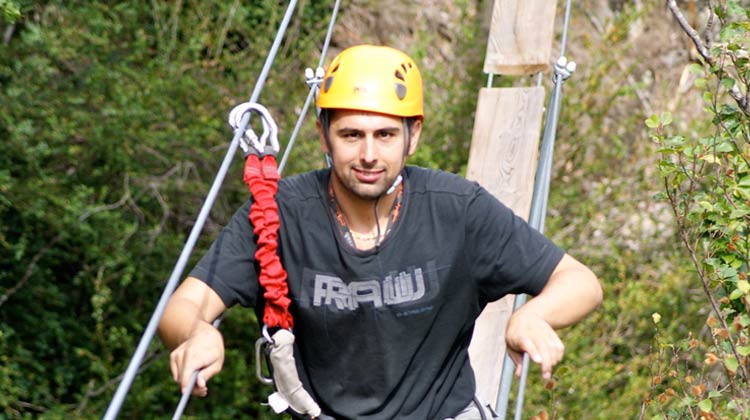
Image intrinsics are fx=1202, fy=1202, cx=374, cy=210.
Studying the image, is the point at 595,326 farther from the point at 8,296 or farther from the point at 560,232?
the point at 8,296

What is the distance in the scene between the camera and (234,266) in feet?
8.86

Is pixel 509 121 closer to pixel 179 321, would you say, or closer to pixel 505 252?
pixel 505 252

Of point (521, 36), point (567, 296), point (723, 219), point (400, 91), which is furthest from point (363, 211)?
point (521, 36)

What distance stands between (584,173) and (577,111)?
455 millimetres

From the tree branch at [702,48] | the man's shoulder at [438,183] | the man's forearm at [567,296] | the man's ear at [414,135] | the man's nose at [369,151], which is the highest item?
the tree branch at [702,48]

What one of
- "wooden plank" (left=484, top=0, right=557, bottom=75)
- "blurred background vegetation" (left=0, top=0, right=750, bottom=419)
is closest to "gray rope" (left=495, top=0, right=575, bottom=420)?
"wooden plank" (left=484, top=0, right=557, bottom=75)

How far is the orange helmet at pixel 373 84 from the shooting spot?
9.14 ft

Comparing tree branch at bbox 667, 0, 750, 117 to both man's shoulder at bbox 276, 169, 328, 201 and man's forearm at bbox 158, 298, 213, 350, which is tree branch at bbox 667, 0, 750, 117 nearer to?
man's shoulder at bbox 276, 169, 328, 201

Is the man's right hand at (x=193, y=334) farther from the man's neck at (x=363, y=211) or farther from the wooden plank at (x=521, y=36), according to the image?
the wooden plank at (x=521, y=36)

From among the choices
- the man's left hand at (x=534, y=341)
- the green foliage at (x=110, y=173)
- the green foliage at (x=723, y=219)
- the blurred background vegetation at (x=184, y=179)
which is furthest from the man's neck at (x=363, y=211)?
the green foliage at (x=110, y=173)

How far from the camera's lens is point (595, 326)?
7219 mm

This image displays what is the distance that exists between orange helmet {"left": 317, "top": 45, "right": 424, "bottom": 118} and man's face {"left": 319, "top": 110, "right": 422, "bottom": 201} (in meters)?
0.03

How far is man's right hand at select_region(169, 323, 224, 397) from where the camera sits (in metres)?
2.27

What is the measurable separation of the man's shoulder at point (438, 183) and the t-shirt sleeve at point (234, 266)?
406 mm
